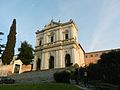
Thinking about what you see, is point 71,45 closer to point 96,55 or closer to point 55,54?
point 55,54

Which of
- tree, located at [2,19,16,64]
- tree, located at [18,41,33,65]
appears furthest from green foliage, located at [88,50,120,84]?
tree, located at [18,41,33,65]

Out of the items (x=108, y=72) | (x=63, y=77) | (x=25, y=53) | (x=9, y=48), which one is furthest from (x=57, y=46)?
(x=63, y=77)

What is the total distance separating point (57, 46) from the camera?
5234 centimetres

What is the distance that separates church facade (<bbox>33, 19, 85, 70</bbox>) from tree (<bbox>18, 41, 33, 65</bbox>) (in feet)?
14.9

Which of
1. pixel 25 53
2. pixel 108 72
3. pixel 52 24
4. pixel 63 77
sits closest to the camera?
pixel 63 77

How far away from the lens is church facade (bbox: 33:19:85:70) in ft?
164

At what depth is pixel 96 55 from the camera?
227ft

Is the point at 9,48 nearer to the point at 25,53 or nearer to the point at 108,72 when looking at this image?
the point at 25,53

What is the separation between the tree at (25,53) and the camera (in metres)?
58.8

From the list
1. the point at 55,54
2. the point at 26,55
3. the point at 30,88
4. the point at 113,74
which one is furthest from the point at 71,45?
the point at 30,88

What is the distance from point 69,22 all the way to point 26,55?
16.4 metres

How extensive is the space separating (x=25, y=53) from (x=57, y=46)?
12.5m

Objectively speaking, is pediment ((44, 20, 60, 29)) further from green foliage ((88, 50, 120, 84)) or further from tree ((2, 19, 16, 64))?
green foliage ((88, 50, 120, 84))

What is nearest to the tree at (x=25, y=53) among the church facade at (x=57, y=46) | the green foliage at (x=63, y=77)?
the church facade at (x=57, y=46)
